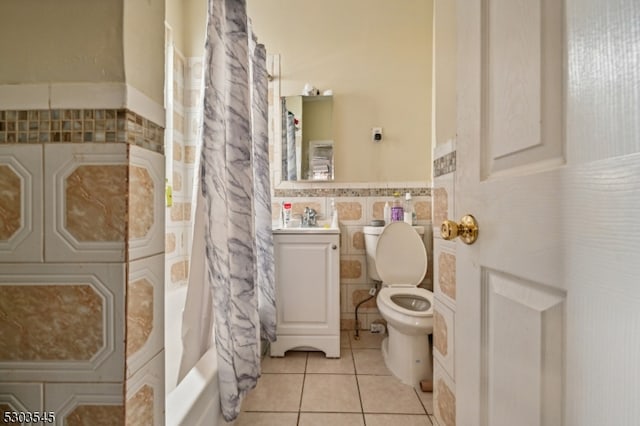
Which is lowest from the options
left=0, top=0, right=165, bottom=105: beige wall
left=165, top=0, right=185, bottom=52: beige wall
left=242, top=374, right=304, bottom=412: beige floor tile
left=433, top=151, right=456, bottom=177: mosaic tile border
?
left=242, top=374, right=304, bottom=412: beige floor tile

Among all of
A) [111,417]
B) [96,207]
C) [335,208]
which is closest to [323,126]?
[335,208]

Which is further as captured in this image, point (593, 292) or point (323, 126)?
point (323, 126)

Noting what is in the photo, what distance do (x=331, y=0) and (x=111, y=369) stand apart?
8.89 feet

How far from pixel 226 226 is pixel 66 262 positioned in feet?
1.92

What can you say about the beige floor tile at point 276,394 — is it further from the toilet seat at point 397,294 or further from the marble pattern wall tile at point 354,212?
the marble pattern wall tile at point 354,212

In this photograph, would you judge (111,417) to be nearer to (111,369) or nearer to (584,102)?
(111,369)

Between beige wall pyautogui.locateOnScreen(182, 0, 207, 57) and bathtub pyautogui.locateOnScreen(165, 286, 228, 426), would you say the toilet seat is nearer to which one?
bathtub pyautogui.locateOnScreen(165, 286, 228, 426)

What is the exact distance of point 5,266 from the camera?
1.75 feet

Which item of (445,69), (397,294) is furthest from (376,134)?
(445,69)

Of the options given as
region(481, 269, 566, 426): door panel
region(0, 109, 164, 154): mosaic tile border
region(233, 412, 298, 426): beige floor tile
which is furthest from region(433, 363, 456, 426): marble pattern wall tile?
region(0, 109, 164, 154): mosaic tile border

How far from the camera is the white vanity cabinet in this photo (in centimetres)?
193

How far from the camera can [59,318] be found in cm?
54

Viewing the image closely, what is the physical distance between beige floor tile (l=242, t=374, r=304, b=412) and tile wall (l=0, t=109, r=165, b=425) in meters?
1.09

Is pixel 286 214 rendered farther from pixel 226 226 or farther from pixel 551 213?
pixel 551 213
